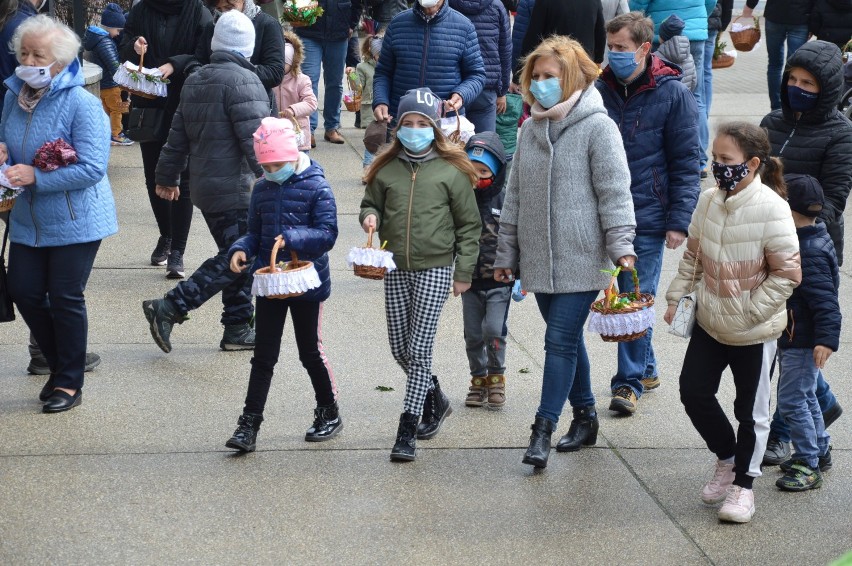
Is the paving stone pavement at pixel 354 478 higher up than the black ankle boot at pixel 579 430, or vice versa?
the black ankle boot at pixel 579 430

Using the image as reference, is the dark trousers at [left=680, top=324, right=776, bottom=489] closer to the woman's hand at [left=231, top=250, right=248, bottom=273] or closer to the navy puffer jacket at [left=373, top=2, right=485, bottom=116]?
the woman's hand at [left=231, top=250, right=248, bottom=273]

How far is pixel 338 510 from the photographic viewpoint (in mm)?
4891

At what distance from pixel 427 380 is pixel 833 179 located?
6.21 ft

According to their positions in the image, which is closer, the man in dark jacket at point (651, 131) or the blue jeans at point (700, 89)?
the man in dark jacket at point (651, 131)

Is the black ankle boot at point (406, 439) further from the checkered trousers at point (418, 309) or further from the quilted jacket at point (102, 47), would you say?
the quilted jacket at point (102, 47)

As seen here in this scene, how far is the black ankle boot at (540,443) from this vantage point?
5266 millimetres

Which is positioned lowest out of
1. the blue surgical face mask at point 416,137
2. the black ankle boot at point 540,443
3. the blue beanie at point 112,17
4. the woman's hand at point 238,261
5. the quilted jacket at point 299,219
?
the black ankle boot at point 540,443

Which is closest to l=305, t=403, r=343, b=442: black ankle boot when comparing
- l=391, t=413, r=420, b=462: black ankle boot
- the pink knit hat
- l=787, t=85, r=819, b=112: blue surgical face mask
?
l=391, t=413, r=420, b=462: black ankle boot

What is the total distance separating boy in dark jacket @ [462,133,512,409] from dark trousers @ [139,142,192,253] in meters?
2.54

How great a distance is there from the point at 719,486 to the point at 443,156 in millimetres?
1759

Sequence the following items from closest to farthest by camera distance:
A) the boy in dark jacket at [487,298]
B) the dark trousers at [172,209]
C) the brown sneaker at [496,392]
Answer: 1. the boy in dark jacket at [487,298]
2. the brown sneaker at [496,392]
3. the dark trousers at [172,209]

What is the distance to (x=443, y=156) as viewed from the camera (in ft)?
17.8

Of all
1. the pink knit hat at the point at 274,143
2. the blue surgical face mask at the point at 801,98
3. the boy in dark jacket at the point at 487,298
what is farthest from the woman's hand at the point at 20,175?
the blue surgical face mask at the point at 801,98

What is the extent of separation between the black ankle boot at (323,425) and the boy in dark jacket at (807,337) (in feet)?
6.27
